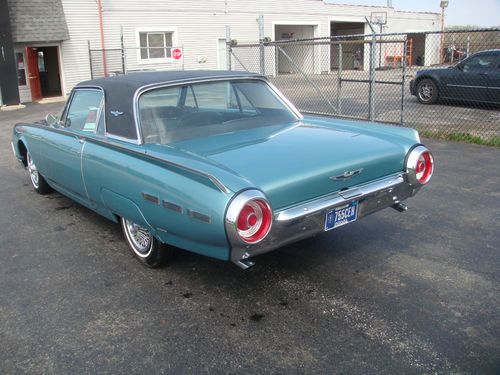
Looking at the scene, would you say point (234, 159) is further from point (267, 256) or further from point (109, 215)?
point (109, 215)

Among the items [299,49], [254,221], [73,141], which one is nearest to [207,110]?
[73,141]

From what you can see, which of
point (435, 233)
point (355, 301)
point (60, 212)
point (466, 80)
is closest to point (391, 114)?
point (466, 80)

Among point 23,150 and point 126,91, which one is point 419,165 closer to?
point 126,91

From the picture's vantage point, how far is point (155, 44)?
78.4 feet

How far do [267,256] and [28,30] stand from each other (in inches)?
717

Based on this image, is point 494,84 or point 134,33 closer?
point 494,84

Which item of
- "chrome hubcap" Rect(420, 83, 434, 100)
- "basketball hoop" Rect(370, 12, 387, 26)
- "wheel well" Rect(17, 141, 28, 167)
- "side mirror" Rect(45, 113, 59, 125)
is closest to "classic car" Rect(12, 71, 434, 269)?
"side mirror" Rect(45, 113, 59, 125)

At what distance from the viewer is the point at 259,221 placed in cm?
313

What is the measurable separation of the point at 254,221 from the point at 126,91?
1.85m

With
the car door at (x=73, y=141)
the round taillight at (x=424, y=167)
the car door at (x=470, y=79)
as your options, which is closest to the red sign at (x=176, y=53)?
the car door at (x=470, y=79)

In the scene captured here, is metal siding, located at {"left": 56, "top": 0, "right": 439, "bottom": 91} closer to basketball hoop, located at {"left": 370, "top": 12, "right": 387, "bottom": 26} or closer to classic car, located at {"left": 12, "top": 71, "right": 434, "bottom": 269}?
basketball hoop, located at {"left": 370, "top": 12, "right": 387, "bottom": 26}

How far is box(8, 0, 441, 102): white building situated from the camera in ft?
65.8

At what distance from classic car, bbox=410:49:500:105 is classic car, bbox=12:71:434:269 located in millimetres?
9175

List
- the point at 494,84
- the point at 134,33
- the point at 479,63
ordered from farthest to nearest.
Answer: the point at 134,33 → the point at 479,63 → the point at 494,84
